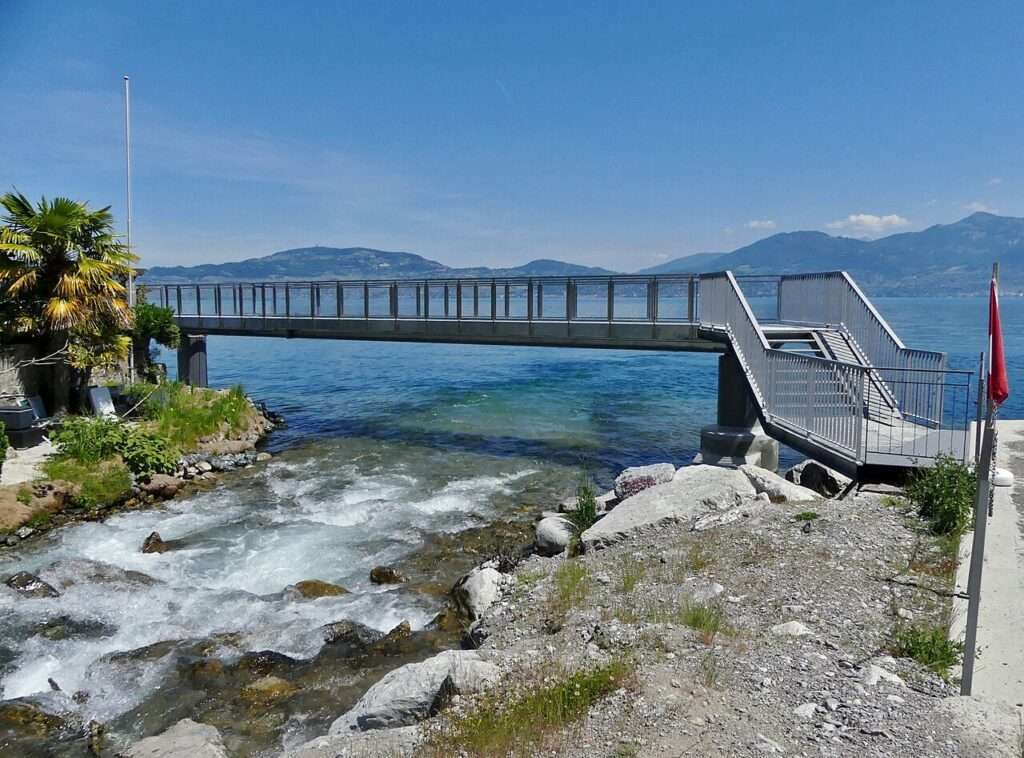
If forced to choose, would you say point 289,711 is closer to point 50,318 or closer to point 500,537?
point 500,537

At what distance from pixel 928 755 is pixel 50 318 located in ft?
71.1

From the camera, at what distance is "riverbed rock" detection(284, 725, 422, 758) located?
5.85 m

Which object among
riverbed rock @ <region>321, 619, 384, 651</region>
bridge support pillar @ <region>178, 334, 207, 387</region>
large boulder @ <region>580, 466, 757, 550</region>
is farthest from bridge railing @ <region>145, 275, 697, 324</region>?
riverbed rock @ <region>321, 619, 384, 651</region>

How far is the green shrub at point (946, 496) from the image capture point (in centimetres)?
949

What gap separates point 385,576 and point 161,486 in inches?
319

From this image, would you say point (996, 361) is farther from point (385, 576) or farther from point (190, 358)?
Result: point (190, 358)

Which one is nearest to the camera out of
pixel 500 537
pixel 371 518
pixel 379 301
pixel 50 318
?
pixel 500 537

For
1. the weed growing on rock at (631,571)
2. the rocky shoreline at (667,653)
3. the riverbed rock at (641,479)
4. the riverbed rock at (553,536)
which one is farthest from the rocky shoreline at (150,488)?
the weed growing on rock at (631,571)

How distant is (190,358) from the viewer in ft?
102

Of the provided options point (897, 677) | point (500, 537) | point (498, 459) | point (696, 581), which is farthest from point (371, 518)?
point (897, 677)

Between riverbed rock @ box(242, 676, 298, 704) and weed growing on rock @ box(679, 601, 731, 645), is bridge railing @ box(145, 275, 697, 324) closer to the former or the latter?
weed growing on rock @ box(679, 601, 731, 645)

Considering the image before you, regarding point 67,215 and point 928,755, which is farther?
point 67,215

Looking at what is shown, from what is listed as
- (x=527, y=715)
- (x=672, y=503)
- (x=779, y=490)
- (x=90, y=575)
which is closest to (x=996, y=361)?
(x=527, y=715)

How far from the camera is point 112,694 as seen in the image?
8.86 m
